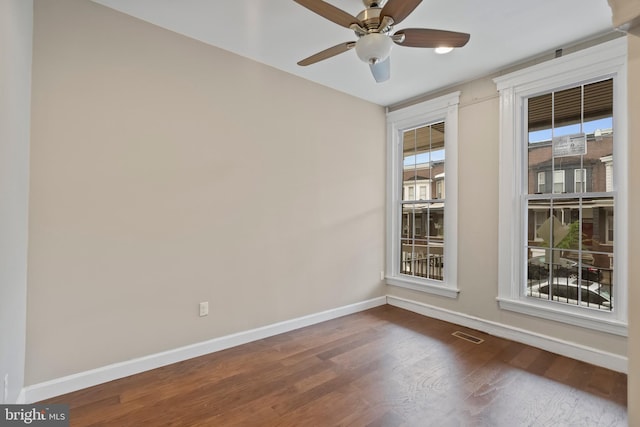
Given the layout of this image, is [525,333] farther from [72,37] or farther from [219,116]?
[72,37]

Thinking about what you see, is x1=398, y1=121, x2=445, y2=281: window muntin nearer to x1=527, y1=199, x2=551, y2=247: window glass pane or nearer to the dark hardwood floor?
x1=527, y1=199, x2=551, y2=247: window glass pane

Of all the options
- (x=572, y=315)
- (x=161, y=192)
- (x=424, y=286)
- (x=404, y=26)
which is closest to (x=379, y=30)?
(x=404, y=26)

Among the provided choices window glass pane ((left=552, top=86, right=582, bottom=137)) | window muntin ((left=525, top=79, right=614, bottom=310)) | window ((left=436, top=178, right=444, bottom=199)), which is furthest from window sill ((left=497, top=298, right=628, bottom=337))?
window glass pane ((left=552, top=86, right=582, bottom=137))

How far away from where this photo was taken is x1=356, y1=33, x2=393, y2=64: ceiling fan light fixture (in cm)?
186

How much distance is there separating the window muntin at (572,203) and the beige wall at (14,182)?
3959mm

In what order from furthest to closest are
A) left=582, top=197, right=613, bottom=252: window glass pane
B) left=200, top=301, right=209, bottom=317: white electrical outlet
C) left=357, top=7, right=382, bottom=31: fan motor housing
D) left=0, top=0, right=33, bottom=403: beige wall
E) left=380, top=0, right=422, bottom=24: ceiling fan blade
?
left=200, top=301, right=209, bottom=317: white electrical outlet → left=582, top=197, right=613, bottom=252: window glass pane → left=357, top=7, right=382, bottom=31: fan motor housing → left=380, top=0, right=422, bottom=24: ceiling fan blade → left=0, top=0, right=33, bottom=403: beige wall

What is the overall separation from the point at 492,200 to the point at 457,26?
174 centimetres

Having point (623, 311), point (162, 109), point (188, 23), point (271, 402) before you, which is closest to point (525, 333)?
point (623, 311)

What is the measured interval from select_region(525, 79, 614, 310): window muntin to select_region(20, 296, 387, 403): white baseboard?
2.32 m

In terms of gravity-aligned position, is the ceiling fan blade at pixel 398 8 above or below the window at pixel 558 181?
above

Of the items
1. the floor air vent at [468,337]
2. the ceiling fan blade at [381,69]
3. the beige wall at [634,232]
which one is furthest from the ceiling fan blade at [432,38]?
the floor air vent at [468,337]

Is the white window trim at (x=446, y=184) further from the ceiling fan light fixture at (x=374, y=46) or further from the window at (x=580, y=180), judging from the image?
the ceiling fan light fixture at (x=374, y=46)

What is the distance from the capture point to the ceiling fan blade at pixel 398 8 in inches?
65.1

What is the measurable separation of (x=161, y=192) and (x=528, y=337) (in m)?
3.59
